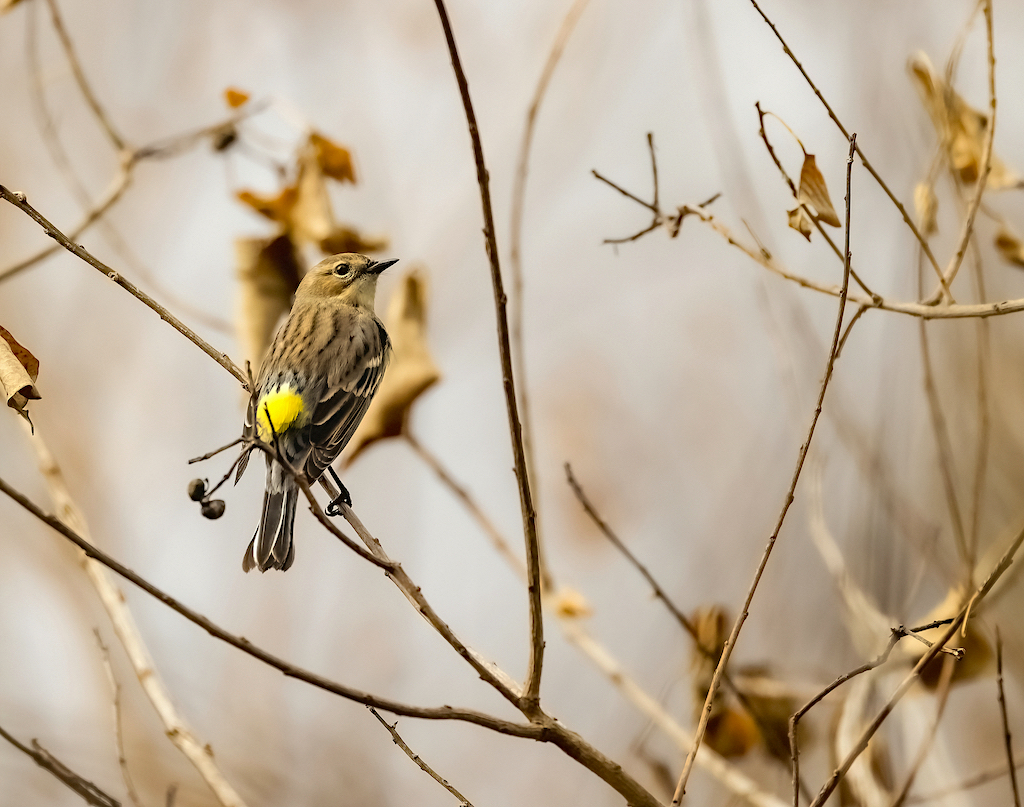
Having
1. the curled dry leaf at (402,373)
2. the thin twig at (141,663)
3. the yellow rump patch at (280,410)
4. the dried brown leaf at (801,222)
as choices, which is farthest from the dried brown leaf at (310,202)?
the dried brown leaf at (801,222)

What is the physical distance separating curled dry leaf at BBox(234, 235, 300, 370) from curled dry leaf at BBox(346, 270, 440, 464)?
597mm

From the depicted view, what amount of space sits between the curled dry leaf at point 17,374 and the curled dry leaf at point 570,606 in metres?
2.83

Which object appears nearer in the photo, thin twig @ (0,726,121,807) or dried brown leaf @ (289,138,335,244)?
thin twig @ (0,726,121,807)

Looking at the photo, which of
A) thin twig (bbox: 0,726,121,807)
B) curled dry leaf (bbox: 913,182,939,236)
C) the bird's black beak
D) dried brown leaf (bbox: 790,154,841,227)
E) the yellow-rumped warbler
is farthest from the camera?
the bird's black beak

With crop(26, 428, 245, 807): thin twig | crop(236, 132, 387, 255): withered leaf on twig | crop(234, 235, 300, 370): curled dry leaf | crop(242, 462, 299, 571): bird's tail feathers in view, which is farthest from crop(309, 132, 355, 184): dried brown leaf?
crop(26, 428, 245, 807): thin twig

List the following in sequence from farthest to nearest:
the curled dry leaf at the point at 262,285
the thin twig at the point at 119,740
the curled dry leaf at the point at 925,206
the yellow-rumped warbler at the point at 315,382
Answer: the curled dry leaf at the point at 262,285 < the yellow-rumped warbler at the point at 315,382 < the curled dry leaf at the point at 925,206 < the thin twig at the point at 119,740

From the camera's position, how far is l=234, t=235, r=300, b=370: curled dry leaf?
4.62 metres

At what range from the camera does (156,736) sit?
305 inches

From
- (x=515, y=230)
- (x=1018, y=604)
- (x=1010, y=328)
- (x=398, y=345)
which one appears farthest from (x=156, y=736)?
(x=1010, y=328)

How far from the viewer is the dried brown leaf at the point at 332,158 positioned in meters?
4.66

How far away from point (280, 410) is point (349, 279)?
Result: 1.52 meters

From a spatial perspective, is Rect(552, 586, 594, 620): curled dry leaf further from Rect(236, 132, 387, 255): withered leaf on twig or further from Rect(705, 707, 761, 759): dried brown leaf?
Rect(236, 132, 387, 255): withered leaf on twig

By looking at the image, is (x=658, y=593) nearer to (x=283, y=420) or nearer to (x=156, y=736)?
(x=283, y=420)

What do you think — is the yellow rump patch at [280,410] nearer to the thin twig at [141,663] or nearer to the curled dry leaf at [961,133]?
the thin twig at [141,663]
